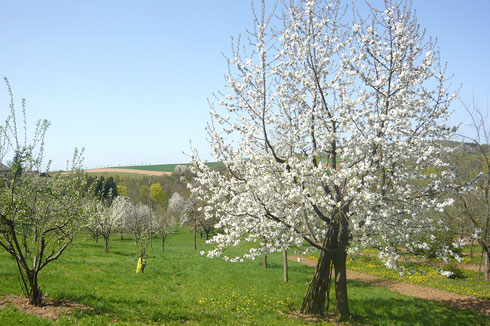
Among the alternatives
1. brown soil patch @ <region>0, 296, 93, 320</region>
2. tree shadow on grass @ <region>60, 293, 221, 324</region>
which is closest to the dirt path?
tree shadow on grass @ <region>60, 293, 221, 324</region>

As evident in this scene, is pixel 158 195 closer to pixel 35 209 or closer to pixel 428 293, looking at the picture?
pixel 428 293

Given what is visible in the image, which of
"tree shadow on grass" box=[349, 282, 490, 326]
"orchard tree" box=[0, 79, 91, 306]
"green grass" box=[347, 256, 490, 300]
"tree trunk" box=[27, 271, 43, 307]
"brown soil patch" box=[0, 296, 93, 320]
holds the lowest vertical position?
"green grass" box=[347, 256, 490, 300]

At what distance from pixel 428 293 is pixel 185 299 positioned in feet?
45.8

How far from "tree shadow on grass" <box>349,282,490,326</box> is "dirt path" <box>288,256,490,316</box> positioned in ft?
3.43

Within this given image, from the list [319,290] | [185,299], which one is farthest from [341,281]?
[185,299]

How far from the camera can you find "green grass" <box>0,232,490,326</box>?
9.71m

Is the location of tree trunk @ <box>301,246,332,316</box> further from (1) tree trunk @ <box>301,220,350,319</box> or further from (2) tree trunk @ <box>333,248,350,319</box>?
(2) tree trunk @ <box>333,248,350,319</box>

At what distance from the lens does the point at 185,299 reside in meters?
12.3

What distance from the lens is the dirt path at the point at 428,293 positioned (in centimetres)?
1439

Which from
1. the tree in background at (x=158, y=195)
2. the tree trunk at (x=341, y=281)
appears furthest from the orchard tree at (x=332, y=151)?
the tree in background at (x=158, y=195)

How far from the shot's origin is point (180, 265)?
21250 millimetres

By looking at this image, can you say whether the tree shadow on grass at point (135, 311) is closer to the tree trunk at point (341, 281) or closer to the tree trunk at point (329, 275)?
the tree trunk at point (329, 275)

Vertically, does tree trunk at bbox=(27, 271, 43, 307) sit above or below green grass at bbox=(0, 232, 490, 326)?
above

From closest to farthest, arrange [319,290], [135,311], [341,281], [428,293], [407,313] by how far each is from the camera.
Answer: [135,311] → [341,281] → [319,290] → [407,313] → [428,293]
